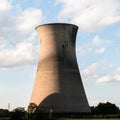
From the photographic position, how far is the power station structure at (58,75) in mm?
32594

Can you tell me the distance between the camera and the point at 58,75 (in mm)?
32562

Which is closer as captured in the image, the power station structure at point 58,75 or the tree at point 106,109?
the power station structure at point 58,75

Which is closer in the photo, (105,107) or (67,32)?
(67,32)

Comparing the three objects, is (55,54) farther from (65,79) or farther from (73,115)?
(73,115)

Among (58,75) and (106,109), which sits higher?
(106,109)

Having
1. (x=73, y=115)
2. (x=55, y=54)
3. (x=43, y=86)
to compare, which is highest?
(x=55, y=54)

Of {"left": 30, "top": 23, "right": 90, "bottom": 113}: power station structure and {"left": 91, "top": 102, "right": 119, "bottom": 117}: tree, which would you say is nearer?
{"left": 30, "top": 23, "right": 90, "bottom": 113}: power station structure

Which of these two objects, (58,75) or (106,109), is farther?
(106,109)

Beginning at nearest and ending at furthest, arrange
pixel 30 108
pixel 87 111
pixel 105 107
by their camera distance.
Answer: pixel 30 108 < pixel 87 111 < pixel 105 107

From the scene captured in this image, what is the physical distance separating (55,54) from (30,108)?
498 centimetres

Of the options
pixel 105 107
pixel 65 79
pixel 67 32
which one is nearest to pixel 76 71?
pixel 65 79

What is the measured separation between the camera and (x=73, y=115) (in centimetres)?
3300

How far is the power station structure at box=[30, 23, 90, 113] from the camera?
32.6 meters

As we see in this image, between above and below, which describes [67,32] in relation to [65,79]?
above
